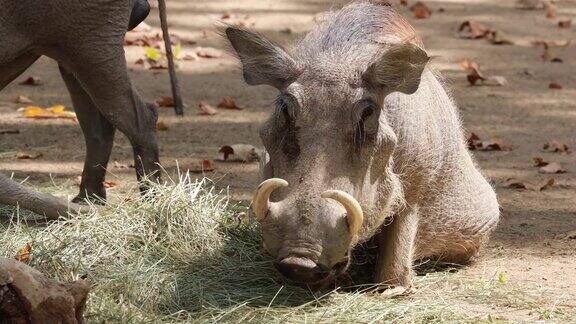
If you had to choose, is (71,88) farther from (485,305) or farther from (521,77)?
(521,77)

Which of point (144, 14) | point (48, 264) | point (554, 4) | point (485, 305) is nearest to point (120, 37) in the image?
point (144, 14)

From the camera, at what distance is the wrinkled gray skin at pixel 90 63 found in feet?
16.4

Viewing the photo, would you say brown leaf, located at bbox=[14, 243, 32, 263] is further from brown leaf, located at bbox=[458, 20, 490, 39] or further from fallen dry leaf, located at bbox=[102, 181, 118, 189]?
brown leaf, located at bbox=[458, 20, 490, 39]

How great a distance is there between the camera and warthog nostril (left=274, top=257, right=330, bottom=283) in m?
3.65

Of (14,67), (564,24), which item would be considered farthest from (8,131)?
(564,24)

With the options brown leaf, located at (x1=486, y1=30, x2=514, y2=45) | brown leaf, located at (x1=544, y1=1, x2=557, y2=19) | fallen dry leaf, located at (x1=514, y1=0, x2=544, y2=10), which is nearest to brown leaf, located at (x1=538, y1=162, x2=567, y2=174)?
brown leaf, located at (x1=486, y1=30, x2=514, y2=45)

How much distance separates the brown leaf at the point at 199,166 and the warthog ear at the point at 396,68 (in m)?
2.07

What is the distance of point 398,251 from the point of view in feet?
14.2

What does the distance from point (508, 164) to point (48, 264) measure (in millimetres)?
3008

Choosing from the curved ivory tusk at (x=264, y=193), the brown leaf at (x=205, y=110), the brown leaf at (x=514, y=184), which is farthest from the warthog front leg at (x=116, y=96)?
the brown leaf at (x=205, y=110)

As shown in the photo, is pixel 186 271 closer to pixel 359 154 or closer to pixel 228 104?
pixel 359 154

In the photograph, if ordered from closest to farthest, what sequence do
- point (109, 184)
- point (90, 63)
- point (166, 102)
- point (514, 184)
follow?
point (90, 63), point (109, 184), point (514, 184), point (166, 102)

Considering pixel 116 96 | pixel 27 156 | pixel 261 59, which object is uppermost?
pixel 261 59

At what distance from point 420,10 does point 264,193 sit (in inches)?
243
